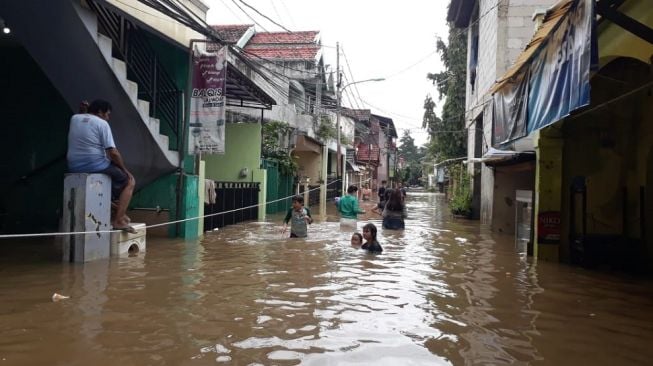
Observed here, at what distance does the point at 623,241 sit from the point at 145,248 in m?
8.25

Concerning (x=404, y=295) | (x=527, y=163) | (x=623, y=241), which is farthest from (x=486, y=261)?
(x=404, y=295)

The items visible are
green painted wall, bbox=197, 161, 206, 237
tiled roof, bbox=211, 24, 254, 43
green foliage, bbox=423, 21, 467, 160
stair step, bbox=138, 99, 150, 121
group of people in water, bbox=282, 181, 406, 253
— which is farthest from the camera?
green foliage, bbox=423, 21, 467, 160

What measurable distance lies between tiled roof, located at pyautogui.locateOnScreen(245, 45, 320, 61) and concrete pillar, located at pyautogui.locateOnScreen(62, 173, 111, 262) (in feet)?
68.0

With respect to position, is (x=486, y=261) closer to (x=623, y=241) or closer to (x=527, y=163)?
(x=623, y=241)

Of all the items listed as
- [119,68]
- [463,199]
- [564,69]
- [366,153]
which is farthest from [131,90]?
[366,153]

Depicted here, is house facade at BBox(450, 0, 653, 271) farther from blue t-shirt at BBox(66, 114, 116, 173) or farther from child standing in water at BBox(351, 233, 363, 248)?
blue t-shirt at BBox(66, 114, 116, 173)

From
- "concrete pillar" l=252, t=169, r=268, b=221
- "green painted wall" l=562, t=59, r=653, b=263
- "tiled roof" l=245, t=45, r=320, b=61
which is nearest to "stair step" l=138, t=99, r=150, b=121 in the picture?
"concrete pillar" l=252, t=169, r=268, b=221

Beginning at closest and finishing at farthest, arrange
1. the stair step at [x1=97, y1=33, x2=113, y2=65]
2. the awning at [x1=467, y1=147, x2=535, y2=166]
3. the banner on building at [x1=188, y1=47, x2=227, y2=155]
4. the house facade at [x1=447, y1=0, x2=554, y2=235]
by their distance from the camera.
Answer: the stair step at [x1=97, y1=33, x2=113, y2=65] → the awning at [x1=467, y1=147, x2=535, y2=166] → the banner on building at [x1=188, y1=47, x2=227, y2=155] → the house facade at [x1=447, y1=0, x2=554, y2=235]

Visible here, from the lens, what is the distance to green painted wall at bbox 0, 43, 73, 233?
11219 millimetres

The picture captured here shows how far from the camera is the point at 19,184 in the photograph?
1110 centimetres

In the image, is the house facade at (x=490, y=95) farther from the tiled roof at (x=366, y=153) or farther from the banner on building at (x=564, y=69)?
the tiled roof at (x=366, y=153)

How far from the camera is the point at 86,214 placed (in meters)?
7.36

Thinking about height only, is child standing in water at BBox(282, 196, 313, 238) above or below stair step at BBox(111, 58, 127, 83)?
below

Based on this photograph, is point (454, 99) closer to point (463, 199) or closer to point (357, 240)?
point (463, 199)
